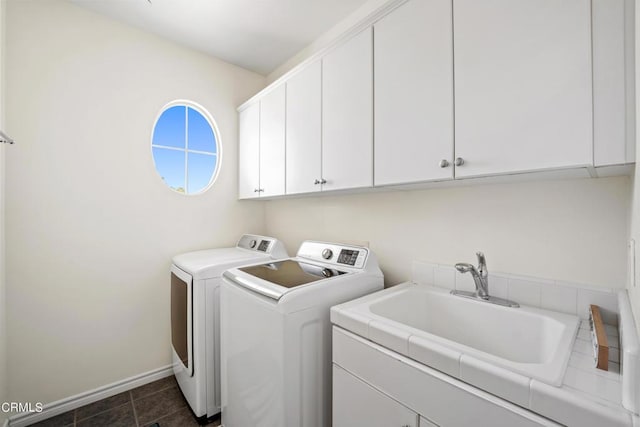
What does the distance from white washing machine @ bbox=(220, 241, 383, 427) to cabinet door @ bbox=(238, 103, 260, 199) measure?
1027 millimetres

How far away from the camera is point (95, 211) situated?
193 centimetres

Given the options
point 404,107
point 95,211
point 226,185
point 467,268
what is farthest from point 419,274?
point 95,211

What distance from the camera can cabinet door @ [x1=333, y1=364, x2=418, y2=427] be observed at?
90 cm

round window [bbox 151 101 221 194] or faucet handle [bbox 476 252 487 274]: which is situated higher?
round window [bbox 151 101 221 194]

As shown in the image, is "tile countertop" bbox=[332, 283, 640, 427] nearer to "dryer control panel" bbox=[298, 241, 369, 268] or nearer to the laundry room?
the laundry room

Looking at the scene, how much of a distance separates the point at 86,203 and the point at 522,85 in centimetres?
254

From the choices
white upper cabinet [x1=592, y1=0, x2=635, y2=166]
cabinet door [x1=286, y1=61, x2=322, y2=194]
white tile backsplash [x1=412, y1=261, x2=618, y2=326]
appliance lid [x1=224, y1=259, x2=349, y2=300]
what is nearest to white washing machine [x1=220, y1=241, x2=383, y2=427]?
appliance lid [x1=224, y1=259, x2=349, y2=300]

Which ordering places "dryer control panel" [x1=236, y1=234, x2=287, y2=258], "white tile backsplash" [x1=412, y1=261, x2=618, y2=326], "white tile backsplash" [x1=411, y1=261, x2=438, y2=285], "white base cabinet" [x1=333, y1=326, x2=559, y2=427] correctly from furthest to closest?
"dryer control panel" [x1=236, y1=234, x2=287, y2=258]
"white tile backsplash" [x1=411, y1=261, x2=438, y2=285]
"white tile backsplash" [x1=412, y1=261, x2=618, y2=326]
"white base cabinet" [x1=333, y1=326, x2=559, y2=427]

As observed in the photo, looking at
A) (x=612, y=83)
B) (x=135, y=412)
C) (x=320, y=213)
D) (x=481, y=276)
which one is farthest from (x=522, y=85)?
(x=135, y=412)

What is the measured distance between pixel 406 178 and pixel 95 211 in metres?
2.12

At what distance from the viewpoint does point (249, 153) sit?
8.03 ft

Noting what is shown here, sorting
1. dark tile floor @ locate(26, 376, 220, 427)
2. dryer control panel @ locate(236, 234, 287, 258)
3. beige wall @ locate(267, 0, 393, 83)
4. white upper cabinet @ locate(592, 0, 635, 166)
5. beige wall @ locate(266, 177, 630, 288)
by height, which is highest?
beige wall @ locate(267, 0, 393, 83)

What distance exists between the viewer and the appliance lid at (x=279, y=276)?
126cm

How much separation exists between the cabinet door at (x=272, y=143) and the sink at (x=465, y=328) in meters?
1.16
